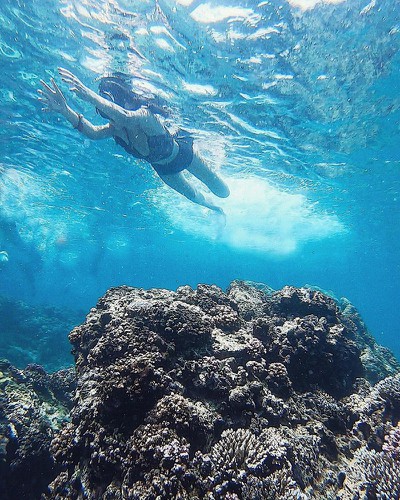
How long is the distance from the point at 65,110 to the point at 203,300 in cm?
555

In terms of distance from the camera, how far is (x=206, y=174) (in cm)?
1366

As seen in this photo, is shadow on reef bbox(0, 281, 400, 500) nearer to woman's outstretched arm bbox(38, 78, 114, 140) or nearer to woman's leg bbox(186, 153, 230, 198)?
woman's outstretched arm bbox(38, 78, 114, 140)

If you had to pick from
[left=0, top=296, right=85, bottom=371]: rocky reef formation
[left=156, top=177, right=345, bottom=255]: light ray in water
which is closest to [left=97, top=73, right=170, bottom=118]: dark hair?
[left=156, top=177, right=345, bottom=255]: light ray in water

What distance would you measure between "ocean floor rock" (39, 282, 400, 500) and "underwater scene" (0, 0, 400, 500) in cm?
3

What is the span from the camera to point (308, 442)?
13.6ft

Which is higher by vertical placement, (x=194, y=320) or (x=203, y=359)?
(x=194, y=320)

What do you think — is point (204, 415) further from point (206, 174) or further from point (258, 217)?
point (258, 217)

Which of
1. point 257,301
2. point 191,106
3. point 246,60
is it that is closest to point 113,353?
point 257,301

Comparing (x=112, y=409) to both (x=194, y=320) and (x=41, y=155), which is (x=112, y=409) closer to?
(x=194, y=320)

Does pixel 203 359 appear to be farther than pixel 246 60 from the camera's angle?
No

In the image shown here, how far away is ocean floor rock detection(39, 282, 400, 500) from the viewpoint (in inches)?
130

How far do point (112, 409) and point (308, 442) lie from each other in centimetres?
A: 292

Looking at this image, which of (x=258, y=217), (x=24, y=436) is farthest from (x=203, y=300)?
(x=258, y=217)

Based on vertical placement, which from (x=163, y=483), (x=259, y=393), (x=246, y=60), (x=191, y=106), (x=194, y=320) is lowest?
(x=163, y=483)
